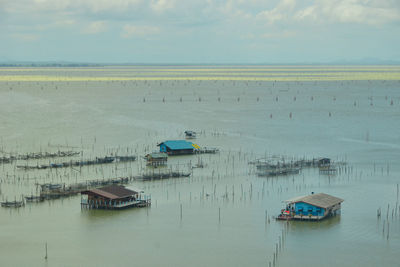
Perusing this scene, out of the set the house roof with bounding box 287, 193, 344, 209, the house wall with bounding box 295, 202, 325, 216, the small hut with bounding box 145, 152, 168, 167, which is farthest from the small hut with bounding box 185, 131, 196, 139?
the house wall with bounding box 295, 202, 325, 216

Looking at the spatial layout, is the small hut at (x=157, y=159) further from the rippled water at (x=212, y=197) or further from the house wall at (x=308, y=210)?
the house wall at (x=308, y=210)

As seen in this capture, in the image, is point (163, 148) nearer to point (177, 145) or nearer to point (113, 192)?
point (177, 145)

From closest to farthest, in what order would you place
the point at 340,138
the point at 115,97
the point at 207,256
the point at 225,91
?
the point at 207,256, the point at 340,138, the point at 115,97, the point at 225,91

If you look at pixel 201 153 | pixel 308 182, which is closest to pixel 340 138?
pixel 201 153

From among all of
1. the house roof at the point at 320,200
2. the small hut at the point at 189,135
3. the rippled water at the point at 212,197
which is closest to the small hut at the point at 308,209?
the house roof at the point at 320,200

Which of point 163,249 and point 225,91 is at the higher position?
point 225,91

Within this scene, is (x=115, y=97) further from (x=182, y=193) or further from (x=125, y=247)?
(x=125, y=247)

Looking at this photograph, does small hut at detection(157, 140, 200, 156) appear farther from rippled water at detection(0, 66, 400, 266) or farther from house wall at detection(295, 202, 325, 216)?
house wall at detection(295, 202, 325, 216)
